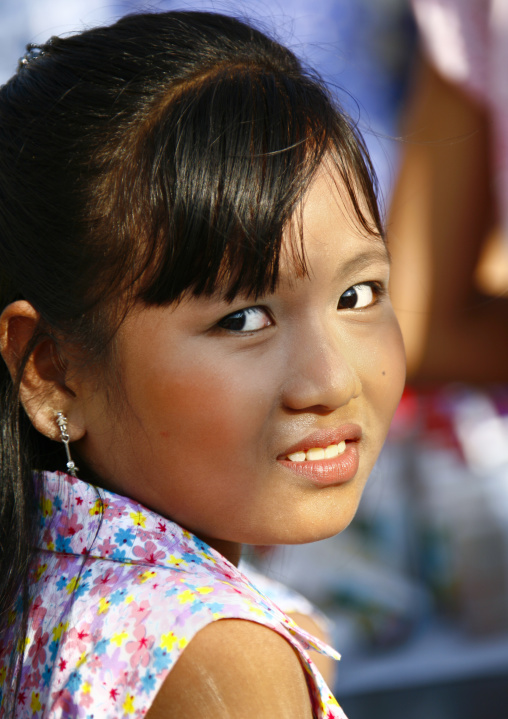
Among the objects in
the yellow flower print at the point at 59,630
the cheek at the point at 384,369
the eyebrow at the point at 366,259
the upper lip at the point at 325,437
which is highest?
the eyebrow at the point at 366,259

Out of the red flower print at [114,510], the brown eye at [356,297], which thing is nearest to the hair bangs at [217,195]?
the brown eye at [356,297]

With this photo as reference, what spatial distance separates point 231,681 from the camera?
616mm

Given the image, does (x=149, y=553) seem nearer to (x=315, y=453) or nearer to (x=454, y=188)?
(x=315, y=453)

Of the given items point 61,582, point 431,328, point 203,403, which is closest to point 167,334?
point 203,403

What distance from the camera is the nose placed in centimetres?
77

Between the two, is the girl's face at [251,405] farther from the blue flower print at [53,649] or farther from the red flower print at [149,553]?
the blue flower print at [53,649]

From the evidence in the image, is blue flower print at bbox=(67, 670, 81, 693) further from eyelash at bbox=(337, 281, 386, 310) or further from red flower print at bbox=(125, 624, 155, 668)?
eyelash at bbox=(337, 281, 386, 310)

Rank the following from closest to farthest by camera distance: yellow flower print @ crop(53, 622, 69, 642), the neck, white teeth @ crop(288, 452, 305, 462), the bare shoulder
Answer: the bare shoulder < yellow flower print @ crop(53, 622, 69, 642) < white teeth @ crop(288, 452, 305, 462) < the neck

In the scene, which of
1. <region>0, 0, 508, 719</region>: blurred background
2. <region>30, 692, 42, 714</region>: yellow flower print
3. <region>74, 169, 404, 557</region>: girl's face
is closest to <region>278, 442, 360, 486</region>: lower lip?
<region>74, 169, 404, 557</region>: girl's face

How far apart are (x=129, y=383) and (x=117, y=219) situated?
175mm

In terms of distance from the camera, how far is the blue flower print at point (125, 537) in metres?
0.77

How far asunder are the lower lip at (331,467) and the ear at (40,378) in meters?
0.25

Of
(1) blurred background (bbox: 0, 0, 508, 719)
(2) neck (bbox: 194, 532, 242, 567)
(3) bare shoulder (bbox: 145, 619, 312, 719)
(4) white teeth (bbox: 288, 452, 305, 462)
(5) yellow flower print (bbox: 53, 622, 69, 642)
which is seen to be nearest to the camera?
(3) bare shoulder (bbox: 145, 619, 312, 719)

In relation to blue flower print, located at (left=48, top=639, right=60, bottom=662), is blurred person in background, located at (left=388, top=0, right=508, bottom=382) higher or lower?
higher
